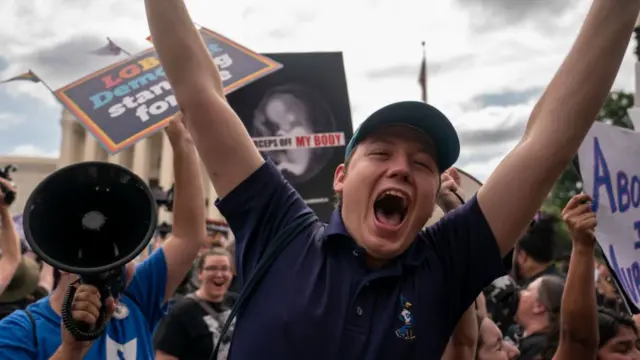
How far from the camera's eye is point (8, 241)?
3246 mm

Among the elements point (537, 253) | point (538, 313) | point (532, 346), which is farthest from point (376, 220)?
point (537, 253)

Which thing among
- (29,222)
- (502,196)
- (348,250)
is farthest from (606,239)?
(29,222)

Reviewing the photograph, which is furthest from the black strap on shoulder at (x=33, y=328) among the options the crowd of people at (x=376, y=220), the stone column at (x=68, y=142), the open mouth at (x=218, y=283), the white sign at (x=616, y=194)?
the stone column at (x=68, y=142)

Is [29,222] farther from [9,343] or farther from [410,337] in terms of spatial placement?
[410,337]

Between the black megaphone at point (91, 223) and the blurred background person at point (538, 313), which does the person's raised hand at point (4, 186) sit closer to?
the black megaphone at point (91, 223)

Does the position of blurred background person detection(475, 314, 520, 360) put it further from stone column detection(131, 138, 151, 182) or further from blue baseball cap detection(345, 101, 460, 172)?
stone column detection(131, 138, 151, 182)

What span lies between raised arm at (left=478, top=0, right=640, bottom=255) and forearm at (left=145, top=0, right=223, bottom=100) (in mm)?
804

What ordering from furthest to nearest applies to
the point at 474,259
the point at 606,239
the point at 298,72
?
the point at 298,72, the point at 606,239, the point at 474,259

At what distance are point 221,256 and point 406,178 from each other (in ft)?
10.7

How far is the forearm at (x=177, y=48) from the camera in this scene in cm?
155

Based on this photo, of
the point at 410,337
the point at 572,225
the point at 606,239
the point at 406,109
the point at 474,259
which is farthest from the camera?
the point at 606,239

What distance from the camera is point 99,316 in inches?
63.1

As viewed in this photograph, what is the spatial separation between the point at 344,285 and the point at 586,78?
2.56ft

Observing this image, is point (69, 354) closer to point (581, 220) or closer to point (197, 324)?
point (581, 220)
